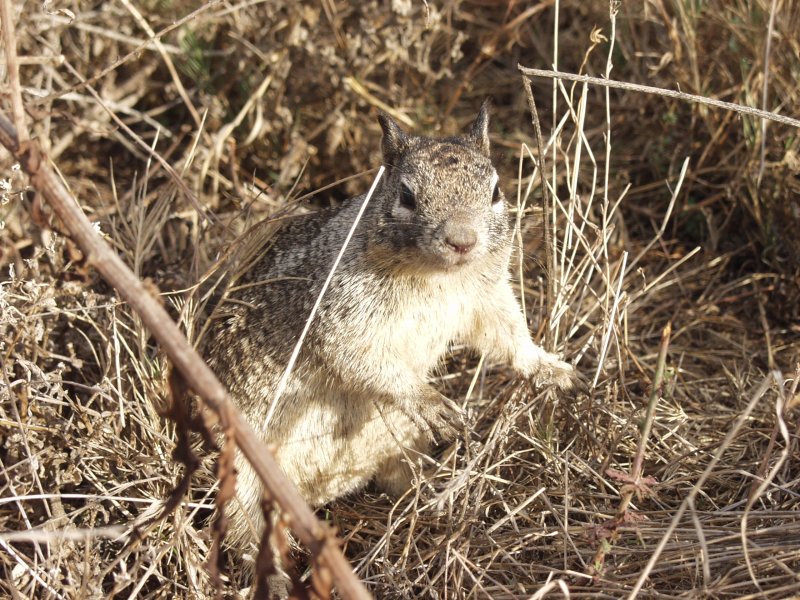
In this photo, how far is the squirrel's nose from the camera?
10.9 ft

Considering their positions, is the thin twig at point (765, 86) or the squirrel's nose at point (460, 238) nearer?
the squirrel's nose at point (460, 238)

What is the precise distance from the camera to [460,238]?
3.33 meters

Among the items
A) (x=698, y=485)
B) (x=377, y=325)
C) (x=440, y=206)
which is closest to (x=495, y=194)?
(x=440, y=206)

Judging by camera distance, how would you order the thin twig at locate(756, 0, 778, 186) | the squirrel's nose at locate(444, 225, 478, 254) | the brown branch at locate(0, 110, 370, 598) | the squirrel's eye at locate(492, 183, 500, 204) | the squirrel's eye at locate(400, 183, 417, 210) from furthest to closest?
1. the thin twig at locate(756, 0, 778, 186)
2. the squirrel's eye at locate(492, 183, 500, 204)
3. the squirrel's eye at locate(400, 183, 417, 210)
4. the squirrel's nose at locate(444, 225, 478, 254)
5. the brown branch at locate(0, 110, 370, 598)

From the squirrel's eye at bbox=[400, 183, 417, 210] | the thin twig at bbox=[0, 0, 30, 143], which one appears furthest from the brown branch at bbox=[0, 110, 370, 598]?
the squirrel's eye at bbox=[400, 183, 417, 210]

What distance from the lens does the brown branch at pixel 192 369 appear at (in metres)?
2.22

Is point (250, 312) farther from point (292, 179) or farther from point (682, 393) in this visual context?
point (682, 393)

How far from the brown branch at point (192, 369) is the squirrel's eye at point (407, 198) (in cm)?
143

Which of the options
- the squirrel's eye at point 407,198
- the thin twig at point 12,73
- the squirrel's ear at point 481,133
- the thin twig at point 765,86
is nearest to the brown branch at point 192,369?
the thin twig at point 12,73

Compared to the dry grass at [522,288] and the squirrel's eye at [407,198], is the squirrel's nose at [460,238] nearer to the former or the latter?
the squirrel's eye at [407,198]

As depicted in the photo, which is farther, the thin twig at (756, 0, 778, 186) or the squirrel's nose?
the thin twig at (756, 0, 778, 186)

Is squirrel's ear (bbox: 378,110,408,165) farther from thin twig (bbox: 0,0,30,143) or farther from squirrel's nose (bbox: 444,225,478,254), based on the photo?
thin twig (bbox: 0,0,30,143)

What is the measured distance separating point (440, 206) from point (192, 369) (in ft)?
4.89

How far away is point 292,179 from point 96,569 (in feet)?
10.0
